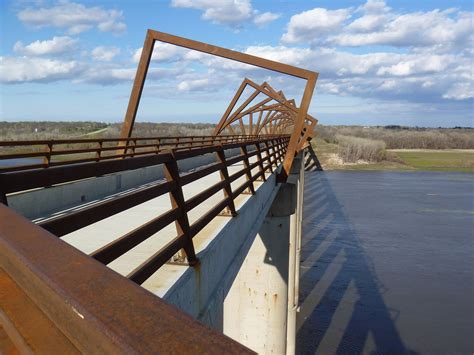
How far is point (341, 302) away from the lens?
2267 cm

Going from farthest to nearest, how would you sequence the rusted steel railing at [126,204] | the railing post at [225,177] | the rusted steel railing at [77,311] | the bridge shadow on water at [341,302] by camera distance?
the bridge shadow on water at [341,302], the railing post at [225,177], the rusted steel railing at [126,204], the rusted steel railing at [77,311]

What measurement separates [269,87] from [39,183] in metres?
23.9

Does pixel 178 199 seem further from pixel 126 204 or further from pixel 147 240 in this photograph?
pixel 147 240

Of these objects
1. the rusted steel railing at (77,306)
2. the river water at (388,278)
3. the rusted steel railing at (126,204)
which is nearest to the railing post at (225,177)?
the rusted steel railing at (126,204)

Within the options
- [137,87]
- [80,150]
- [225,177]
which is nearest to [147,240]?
[225,177]

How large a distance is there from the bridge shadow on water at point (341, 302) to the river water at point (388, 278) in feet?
0.14

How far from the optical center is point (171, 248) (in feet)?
11.2

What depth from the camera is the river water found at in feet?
64.2

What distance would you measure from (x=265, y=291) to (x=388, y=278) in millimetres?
11122

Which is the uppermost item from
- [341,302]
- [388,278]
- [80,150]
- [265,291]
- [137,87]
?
[137,87]

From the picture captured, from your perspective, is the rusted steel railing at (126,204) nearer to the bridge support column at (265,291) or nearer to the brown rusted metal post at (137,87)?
the brown rusted metal post at (137,87)

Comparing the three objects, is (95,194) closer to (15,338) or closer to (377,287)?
(15,338)

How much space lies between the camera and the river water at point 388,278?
64.2 feet

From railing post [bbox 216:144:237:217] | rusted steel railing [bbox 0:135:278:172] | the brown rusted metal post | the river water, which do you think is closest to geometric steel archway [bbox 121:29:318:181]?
the brown rusted metal post
